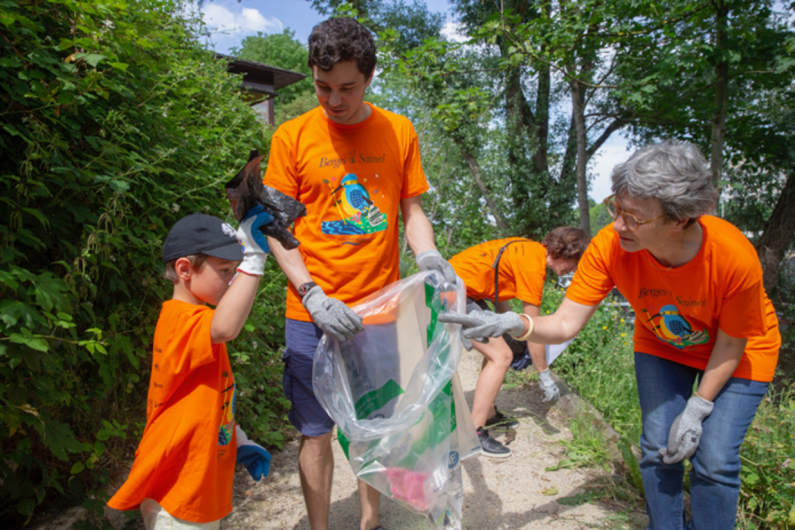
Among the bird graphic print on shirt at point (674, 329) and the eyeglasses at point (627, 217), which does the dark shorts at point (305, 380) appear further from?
the bird graphic print on shirt at point (674, 329)

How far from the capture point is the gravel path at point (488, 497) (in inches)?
101

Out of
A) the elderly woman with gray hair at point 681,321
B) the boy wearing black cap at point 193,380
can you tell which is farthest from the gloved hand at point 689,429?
the boy wearing black cap at point 193,380

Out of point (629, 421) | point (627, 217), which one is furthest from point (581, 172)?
point (627, 217)

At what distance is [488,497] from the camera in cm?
290

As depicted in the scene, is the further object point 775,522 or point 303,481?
point 775,522

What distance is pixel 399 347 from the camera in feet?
6.86

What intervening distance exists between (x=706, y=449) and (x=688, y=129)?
33.4 ft

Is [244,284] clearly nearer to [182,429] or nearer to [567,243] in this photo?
[182,429]

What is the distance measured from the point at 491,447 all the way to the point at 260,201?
2488mm

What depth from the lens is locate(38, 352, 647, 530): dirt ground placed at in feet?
8.32

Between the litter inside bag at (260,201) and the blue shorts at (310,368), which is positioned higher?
the litter inside bag at (260,201)

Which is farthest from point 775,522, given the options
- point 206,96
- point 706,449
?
point 206,96

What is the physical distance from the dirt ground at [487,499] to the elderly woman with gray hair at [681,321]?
61cm

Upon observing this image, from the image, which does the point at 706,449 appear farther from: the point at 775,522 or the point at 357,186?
the point at 357,186
